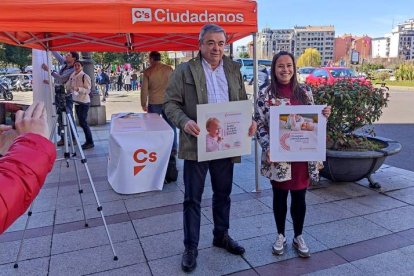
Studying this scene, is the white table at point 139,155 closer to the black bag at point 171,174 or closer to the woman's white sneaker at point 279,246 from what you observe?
the black bag at point 171,174

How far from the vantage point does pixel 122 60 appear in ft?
132

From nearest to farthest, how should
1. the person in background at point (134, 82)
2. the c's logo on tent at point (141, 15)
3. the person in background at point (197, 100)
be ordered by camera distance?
the person in background at point (197, 100)
the c's logo on tent at point (141, 15)
the person in background at point (134, 82)

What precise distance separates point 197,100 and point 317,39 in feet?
361

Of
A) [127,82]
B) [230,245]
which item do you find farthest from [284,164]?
[127,82]

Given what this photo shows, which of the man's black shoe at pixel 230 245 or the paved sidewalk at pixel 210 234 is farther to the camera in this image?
the man's black shoe at pixel 230 245

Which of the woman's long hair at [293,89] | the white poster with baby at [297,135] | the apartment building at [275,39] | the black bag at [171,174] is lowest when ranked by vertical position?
the black bag at [171,174]

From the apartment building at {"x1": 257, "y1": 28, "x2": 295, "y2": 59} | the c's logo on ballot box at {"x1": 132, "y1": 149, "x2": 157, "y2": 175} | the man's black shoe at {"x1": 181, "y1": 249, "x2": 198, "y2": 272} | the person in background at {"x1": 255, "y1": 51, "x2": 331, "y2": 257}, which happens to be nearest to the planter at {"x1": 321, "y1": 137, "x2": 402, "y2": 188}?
the person in background at {"x1": 255, "y1": 51, "x2": 331, "y2": 257}

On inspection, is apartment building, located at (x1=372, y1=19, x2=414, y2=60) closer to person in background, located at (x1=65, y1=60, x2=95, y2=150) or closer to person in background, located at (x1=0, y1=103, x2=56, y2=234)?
person in background, located at (x1=65, y1=60, x2=95, y2=150)

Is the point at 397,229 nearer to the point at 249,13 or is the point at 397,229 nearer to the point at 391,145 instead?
the point at 391,145

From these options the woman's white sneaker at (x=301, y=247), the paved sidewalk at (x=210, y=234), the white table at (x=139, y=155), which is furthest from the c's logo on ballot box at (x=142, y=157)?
the woman's white sneaker at (x=301, y=247)

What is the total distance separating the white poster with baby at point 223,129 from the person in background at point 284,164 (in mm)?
205

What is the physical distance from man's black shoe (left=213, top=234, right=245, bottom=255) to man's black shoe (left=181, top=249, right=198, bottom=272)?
0.34 metres

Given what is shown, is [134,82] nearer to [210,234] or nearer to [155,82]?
[155,82]

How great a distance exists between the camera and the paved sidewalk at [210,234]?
121 inches
